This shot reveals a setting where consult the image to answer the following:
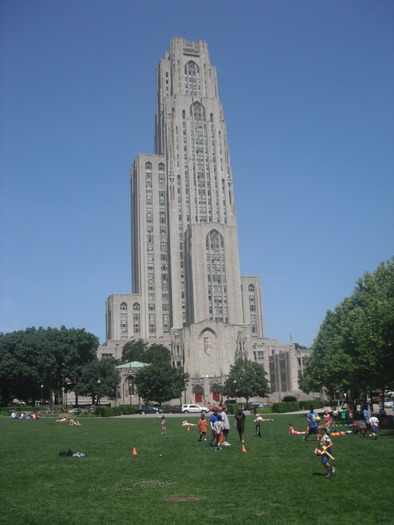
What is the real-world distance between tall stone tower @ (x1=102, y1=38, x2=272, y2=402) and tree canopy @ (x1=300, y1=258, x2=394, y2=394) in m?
77.4

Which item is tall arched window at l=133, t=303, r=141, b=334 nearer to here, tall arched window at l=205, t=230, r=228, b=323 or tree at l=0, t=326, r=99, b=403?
tall arched window at l=205, t=230, r=228, b=323

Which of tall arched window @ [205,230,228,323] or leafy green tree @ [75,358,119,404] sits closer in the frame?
leafy green tree @ [75,358,119,404]

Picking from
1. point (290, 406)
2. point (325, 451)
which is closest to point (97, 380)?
point (290, 406)

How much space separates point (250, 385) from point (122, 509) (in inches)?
3072

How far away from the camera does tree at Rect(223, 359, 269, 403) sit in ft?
A: 294

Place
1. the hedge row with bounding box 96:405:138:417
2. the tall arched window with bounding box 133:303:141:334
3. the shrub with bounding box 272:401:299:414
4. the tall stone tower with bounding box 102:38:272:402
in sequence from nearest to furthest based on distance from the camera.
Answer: the shrub with bounding box 272:401:299:414, the hedge row with bounding box 96:405:138:417, the tall stone tower with bounding box 102:38:272:402, the tall arched window with bounding box 133:303:141:334

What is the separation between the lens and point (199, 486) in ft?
52.6

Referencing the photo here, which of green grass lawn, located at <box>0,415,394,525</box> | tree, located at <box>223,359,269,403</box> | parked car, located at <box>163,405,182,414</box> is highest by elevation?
tree, located at <box>223,359,269,403</box>

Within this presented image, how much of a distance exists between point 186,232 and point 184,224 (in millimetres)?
4664

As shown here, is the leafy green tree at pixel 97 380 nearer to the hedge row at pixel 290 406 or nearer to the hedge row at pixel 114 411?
the hedge row at pixel 114 411

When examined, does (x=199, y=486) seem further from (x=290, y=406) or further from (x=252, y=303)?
(x=252, y=303)

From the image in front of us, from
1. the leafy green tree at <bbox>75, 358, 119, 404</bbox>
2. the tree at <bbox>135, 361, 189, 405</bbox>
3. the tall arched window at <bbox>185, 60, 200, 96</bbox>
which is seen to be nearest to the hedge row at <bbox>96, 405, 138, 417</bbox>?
the tree at <bbox>135, 361, 189, 405</bbox>

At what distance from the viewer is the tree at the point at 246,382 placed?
89500 millimetres

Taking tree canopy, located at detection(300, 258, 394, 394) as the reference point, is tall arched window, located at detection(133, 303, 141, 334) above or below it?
above
